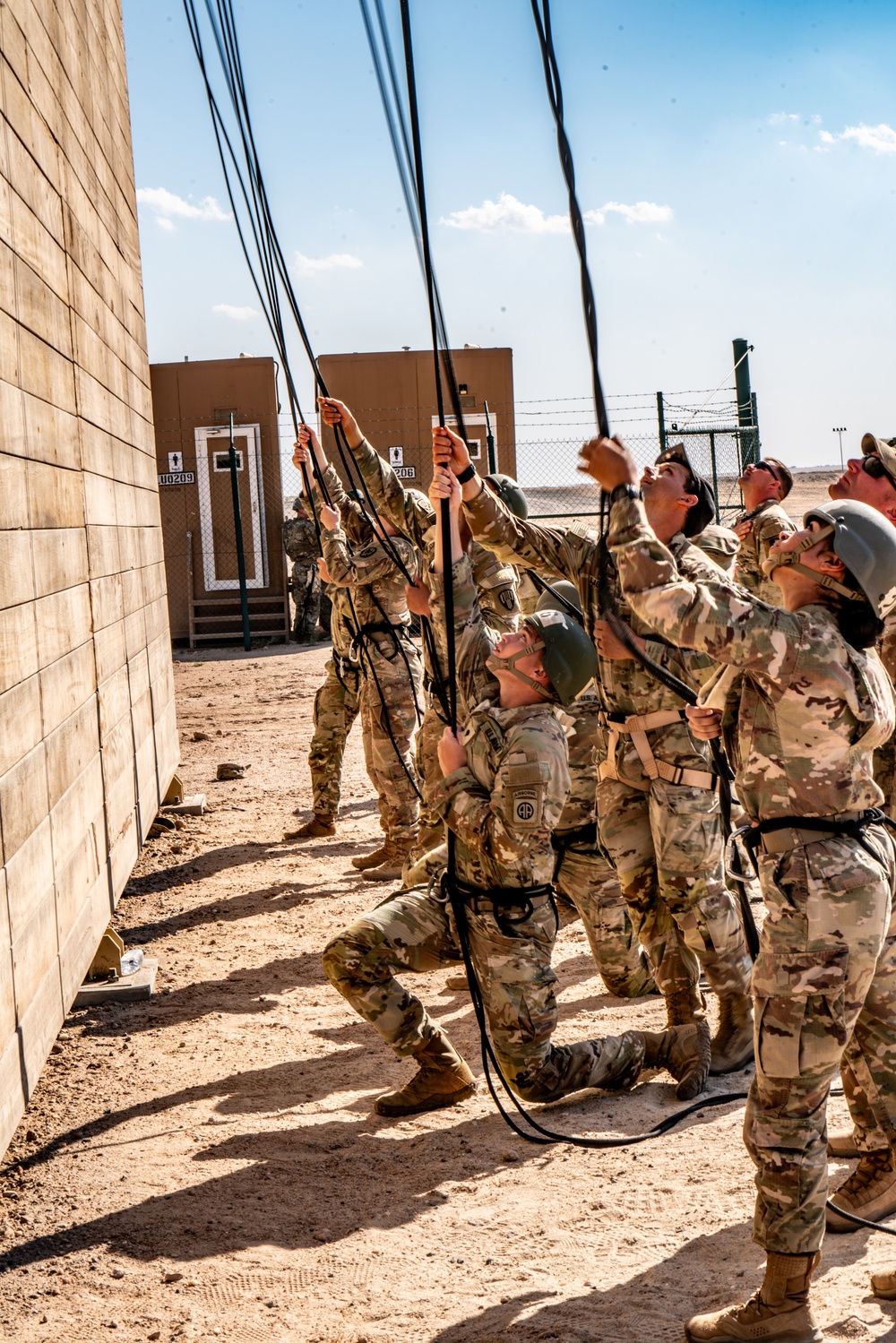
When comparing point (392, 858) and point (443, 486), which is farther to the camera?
point (392, 858)

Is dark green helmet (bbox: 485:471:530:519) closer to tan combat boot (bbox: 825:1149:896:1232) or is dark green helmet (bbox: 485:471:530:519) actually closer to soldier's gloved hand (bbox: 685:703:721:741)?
soldier's gloved hand (bbox: 685:703:721:741)

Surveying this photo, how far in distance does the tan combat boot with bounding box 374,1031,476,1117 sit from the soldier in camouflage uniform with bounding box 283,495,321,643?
1446cm

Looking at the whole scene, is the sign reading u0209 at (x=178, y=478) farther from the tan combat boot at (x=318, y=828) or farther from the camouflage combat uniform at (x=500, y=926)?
the camouflage combat uniform at (x=500, y=926)

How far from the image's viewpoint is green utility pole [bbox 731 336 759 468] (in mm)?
14154

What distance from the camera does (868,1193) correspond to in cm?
338

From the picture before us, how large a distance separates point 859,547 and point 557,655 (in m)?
1.24

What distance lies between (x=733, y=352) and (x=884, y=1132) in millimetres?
12177

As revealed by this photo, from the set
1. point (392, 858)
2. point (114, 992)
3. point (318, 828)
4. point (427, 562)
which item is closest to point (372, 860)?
point (392, 858)

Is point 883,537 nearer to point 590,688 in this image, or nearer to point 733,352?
point 590,688

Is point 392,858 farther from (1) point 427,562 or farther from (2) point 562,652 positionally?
(2) point 562,652

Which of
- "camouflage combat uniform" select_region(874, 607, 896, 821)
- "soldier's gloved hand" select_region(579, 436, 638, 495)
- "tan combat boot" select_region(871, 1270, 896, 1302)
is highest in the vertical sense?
"soldier's gloved hand" select_region(579, 436, 638, 495)

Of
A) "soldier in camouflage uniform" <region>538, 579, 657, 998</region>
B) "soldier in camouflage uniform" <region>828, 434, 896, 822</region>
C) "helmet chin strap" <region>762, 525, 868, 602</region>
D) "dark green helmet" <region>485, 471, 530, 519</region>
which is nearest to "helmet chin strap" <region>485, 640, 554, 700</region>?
"soldier in camouflage uniform" <region>538, 579, 657, 998</region>

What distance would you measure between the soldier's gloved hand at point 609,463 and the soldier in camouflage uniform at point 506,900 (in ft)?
2.97

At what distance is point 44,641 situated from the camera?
14.4ft
